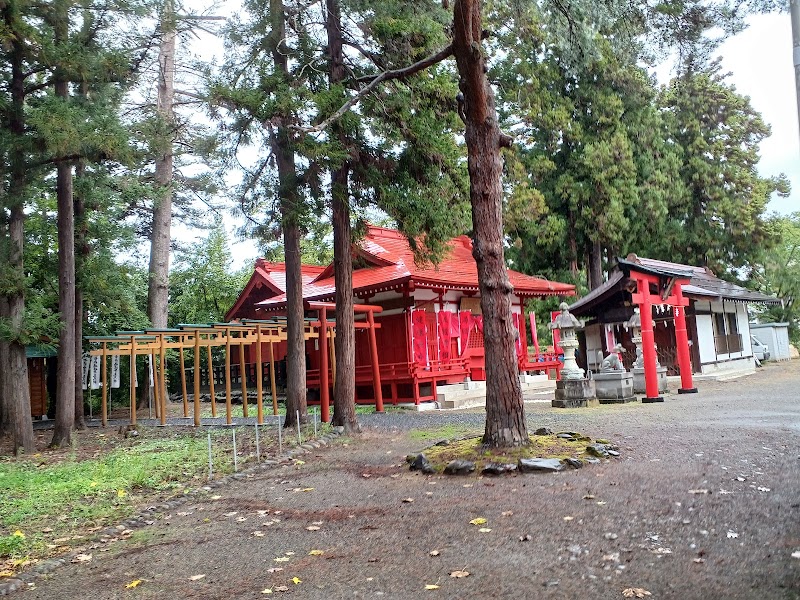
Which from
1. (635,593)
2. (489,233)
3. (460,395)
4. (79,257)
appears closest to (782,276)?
(460,395)

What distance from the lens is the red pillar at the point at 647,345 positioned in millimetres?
14211

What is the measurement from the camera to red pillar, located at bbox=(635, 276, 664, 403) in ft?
46.6

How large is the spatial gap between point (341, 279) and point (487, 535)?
22.1 ft

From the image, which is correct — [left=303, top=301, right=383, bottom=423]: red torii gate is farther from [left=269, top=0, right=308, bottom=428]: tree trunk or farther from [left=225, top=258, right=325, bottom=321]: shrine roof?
[left=225, top=258, right=325, bottom=321]: shrine roof

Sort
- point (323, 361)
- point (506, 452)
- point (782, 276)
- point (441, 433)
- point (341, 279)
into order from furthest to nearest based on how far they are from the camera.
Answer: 1. point (782, 276)
2. point (323, 361)
3. point (341, 279)
4. point (441, 433)
5. point (506, 452)

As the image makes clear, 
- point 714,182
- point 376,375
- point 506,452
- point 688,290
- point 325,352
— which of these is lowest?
point 506,452

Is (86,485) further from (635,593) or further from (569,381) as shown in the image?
(569,381)

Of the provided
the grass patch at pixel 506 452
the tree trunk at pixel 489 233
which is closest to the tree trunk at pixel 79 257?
the tree trunk at pixel 489 233

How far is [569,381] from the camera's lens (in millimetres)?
14234

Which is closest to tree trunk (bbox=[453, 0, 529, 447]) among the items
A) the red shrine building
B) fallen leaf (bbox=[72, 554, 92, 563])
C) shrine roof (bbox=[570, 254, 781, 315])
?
fallen leaf (bbox=[72, 554, 92, 563])

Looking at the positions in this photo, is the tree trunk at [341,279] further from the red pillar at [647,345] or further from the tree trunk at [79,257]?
the red pillar at [647,345]

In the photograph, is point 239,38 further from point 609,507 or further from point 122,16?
point 609,507

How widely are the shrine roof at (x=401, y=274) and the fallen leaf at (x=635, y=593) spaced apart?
1054 cm

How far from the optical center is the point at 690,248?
84.9ft
